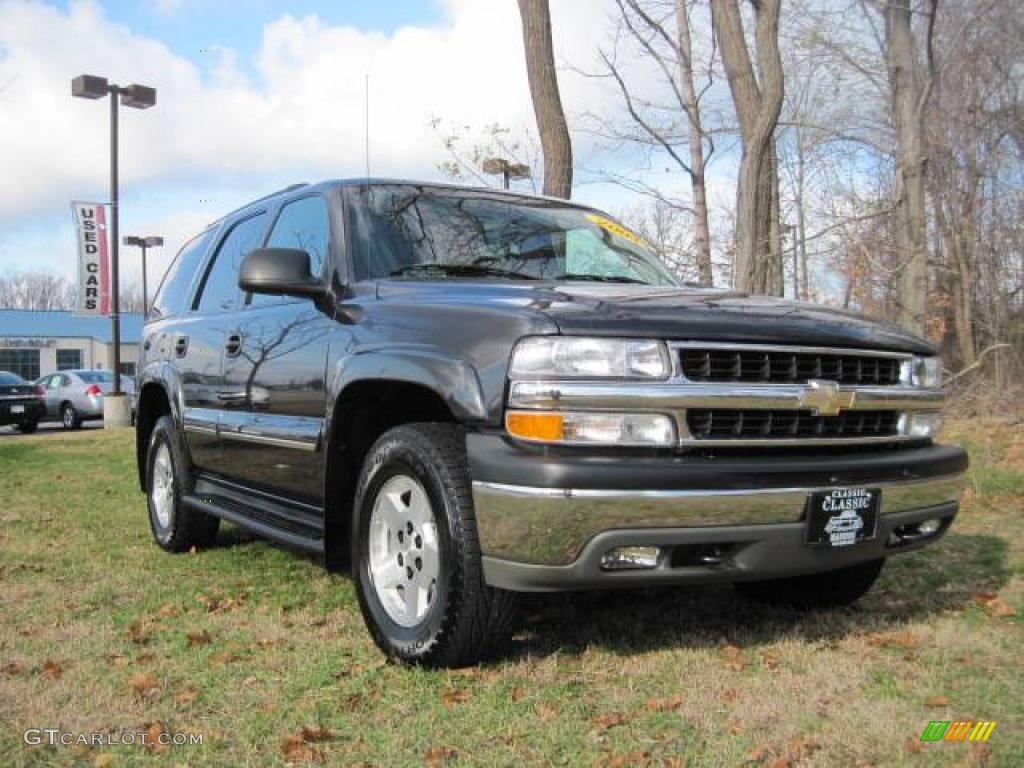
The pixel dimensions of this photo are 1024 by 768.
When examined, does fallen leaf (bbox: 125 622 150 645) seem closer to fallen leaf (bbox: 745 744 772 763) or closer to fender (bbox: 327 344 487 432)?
fender (bbox: 327 344 487 432)

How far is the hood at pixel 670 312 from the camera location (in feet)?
10.2

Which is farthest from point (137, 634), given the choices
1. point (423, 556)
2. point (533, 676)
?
point (533, 676)

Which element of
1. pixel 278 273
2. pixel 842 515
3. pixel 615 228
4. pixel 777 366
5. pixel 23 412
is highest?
pixel 615 228

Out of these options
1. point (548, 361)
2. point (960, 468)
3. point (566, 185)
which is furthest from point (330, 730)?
point (566, 185)

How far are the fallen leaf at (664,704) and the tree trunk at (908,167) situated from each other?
8418 mm

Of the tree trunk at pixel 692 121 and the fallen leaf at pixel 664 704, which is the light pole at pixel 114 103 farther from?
the fallen leaf at pixel 664 704

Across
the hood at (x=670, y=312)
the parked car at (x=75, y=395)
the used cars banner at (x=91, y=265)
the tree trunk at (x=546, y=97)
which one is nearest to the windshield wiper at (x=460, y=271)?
the hood at (x=670, y=312)

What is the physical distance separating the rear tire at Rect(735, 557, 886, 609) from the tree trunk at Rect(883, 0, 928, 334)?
6.94 metres

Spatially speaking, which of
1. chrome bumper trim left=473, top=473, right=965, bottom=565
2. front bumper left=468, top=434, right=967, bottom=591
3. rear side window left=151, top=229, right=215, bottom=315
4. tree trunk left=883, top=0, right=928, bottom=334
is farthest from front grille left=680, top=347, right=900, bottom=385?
tree trunk left=883, top=0, right=928, bottom=334

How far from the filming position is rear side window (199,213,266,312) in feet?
17.6

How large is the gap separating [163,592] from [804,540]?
3158 mm

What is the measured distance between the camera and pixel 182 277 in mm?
6355

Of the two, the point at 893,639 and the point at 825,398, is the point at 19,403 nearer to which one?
the point at 893,639

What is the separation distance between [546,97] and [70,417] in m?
16.0
